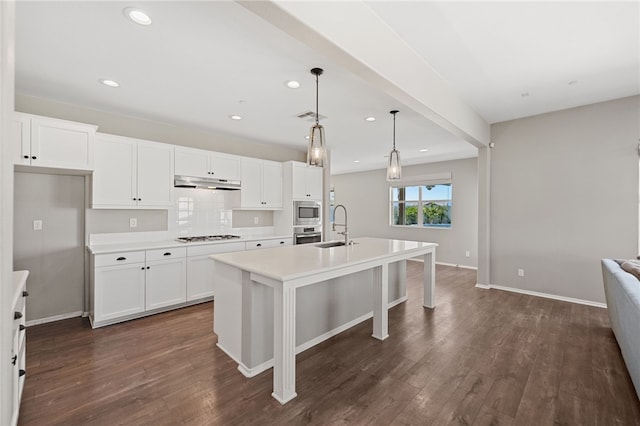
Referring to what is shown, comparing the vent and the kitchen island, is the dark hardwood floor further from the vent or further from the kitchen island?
the vent

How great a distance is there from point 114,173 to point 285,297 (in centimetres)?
284

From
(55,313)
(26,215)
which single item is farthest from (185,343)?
(26,215)

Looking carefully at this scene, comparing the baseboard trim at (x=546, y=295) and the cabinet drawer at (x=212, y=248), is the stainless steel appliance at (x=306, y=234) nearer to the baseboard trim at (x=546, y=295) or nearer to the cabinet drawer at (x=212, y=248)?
the cabinet drawer at (x=212, y=248)

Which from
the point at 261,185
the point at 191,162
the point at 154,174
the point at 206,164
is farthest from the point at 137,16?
the point at 261,185

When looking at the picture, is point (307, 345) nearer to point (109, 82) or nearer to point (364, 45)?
point (364, 45)

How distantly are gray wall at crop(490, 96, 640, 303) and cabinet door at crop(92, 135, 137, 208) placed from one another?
5.21 meters

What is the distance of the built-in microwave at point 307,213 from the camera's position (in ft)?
16.8

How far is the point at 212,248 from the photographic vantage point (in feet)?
12.9

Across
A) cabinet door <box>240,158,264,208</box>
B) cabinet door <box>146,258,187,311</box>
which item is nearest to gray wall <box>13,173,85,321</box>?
cabinet door <box>146,258,187,311</box>

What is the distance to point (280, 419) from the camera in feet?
5.78

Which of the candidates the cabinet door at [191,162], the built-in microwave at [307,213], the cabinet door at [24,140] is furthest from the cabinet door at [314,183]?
the cabinet door at [24,140]

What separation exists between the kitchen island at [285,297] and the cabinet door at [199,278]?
4.31 feet

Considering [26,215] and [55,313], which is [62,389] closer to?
[55,313]

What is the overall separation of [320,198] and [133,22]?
3979 mm
